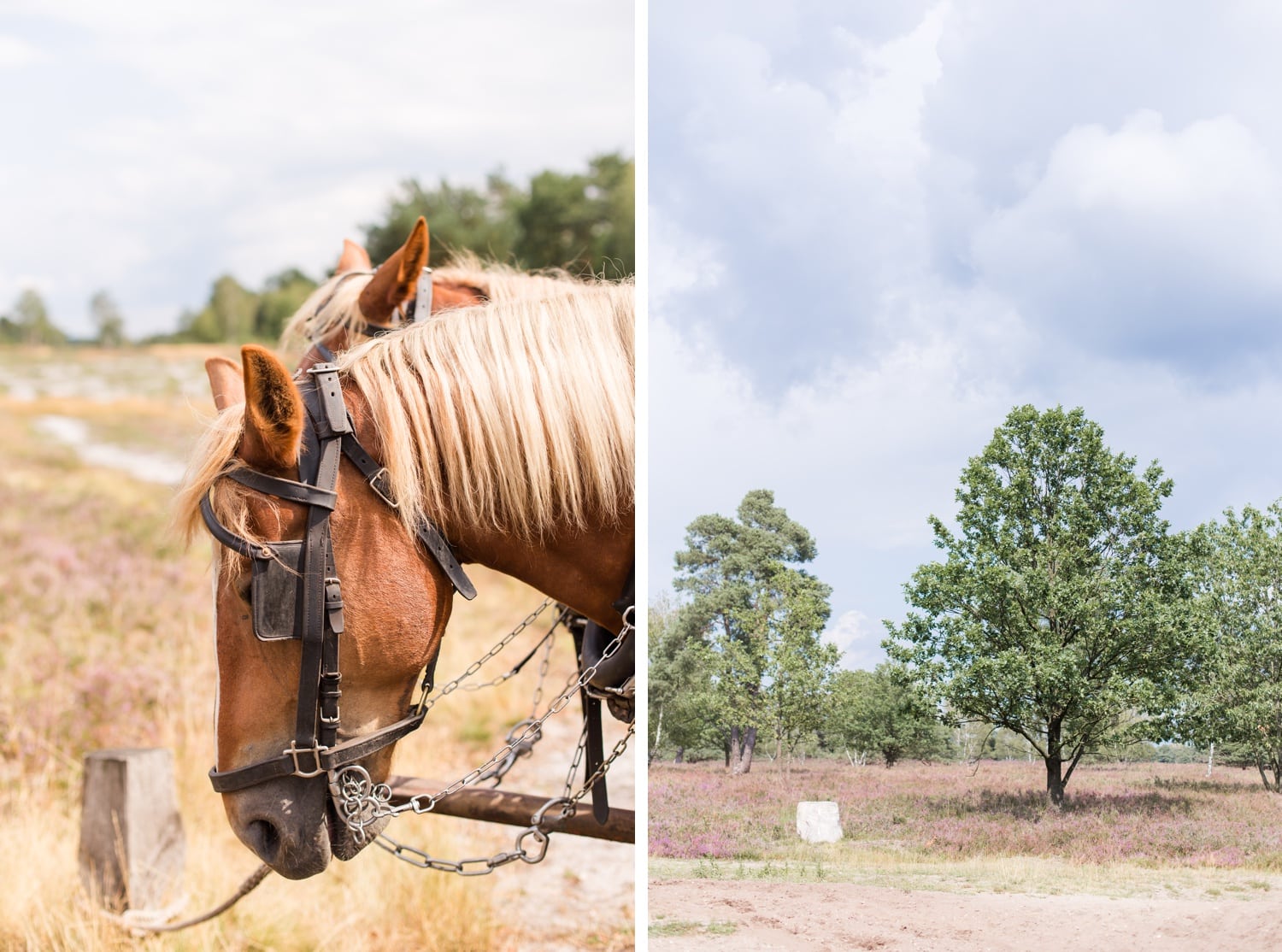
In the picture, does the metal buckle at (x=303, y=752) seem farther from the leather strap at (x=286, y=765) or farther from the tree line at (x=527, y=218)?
the tree line at (x=527, y=218)

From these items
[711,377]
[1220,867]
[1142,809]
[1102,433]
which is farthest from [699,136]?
[1220,867]

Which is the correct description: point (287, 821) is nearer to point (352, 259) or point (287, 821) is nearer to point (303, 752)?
point (303, 752)

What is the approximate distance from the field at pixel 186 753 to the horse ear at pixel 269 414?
256 millimetres

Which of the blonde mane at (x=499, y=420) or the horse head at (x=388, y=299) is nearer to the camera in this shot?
the blonde mane at (x=499, y=420)

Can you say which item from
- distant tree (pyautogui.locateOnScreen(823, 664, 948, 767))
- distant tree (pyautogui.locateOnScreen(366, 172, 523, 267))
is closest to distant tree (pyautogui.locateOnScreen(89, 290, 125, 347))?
distant tree (pyautogui.locateOnScreen(366, 172, 523, 267))

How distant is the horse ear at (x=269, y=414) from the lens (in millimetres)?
1401

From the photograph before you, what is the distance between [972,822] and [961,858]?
0.34ft

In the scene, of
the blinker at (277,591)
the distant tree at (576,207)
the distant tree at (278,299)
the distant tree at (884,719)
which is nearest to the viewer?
the blinker at (277,591)

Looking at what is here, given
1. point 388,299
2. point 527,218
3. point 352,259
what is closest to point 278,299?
point 527,218

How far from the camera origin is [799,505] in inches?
107

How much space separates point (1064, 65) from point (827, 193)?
0.72 m

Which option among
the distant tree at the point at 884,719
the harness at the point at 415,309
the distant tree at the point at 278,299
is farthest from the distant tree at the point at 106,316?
the distant tree at the point at 884,719

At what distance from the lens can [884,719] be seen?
2691 millimetres

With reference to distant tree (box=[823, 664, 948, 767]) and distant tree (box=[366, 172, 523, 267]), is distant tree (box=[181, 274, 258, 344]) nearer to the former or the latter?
distant tree (box=[366, 172, 523, 267])
